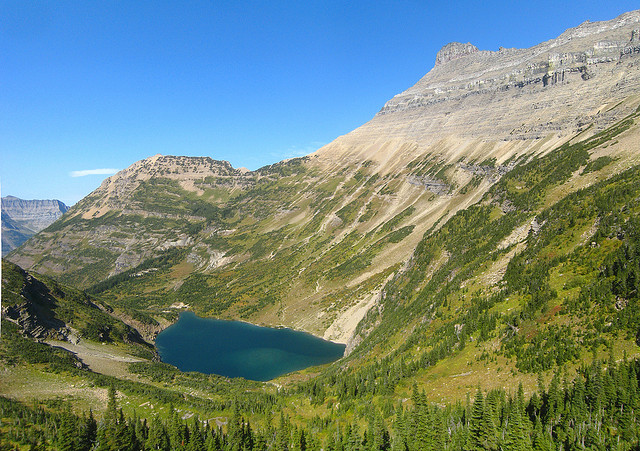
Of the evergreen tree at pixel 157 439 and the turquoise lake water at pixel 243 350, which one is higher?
the evergreen tree at pixel 157 439

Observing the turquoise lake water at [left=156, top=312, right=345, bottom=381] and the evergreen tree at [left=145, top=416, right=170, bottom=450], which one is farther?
the turquoise lake water at [left=156, top=312, right=345, bottom=381]

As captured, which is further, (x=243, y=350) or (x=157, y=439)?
(x=243, y=350)

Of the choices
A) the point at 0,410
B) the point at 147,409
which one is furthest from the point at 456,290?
the point at 0,410

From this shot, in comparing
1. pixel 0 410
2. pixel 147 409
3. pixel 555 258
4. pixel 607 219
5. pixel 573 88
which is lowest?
pixel 147 409

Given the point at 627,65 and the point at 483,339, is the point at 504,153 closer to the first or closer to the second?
the point at 627,65

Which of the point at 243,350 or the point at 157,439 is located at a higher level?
the point at 157,439

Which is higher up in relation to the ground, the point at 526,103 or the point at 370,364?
the point at 526,103

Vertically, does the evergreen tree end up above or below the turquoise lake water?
above

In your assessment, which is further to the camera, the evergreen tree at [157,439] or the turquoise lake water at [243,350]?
the turquoise lake water at [243,350]
